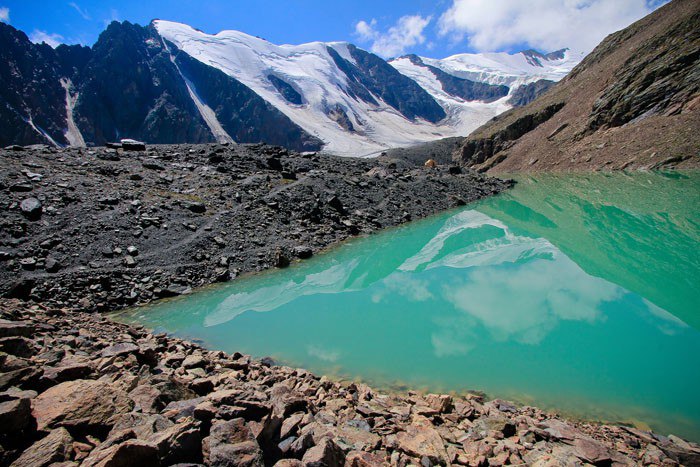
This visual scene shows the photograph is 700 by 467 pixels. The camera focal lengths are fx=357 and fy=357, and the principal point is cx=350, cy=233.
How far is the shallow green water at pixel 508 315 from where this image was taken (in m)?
7.60

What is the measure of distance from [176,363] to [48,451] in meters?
4.70

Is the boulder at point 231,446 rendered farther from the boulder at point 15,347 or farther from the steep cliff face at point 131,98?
the steep cliff face at point 131,98

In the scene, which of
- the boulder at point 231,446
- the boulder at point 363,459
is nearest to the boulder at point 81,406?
the boulder at point 231,446

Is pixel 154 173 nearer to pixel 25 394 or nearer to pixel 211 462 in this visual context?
pixel 25 394

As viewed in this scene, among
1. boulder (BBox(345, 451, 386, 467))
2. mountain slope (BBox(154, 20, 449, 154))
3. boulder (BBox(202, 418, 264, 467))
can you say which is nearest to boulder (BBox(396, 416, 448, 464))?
boulder (BBox(345, 451, 386, 467))

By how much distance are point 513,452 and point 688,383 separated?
4.93m

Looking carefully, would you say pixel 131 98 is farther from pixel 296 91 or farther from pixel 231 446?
pixel 231 446

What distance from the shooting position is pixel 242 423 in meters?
4.11

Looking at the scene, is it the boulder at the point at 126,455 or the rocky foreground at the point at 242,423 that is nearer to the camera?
the boulder at the point at 126,455

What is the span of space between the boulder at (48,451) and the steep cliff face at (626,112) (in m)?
43.3

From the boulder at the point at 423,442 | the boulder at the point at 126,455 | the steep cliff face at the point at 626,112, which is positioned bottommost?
the boulder at the point at 423,442

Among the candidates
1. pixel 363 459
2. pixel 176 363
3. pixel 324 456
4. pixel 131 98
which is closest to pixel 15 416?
pixel 324 456

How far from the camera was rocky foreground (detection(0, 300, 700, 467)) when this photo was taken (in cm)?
354

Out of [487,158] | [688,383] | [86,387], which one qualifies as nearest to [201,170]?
[86,387]
